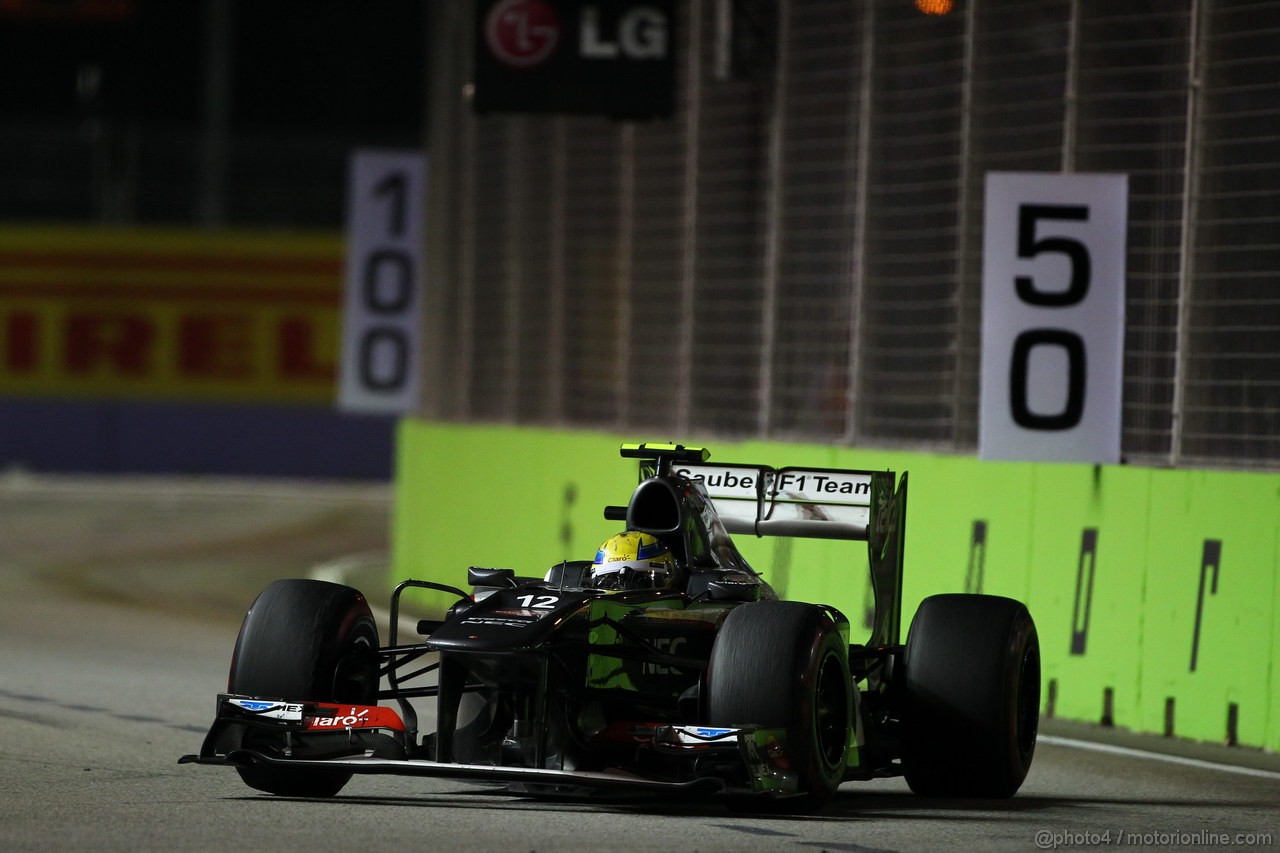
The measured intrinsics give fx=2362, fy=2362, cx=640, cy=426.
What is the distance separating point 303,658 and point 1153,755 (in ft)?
13.9

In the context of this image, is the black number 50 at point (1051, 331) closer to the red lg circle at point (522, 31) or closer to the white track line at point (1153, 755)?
A: the white track line at point (1153, 755)

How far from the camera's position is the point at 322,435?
36.3m

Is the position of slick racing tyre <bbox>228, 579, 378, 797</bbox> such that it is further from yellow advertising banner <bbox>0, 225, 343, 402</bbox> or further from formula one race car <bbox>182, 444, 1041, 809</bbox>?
yellow advertising banner <bbox>0, 225, 343, 402</bbox>

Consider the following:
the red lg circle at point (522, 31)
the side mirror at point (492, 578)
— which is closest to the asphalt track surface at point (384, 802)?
the side mirror at point (492, 578)

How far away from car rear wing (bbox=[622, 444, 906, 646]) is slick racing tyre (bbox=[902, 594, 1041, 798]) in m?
0.63

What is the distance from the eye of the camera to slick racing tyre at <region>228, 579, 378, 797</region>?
28.2ft

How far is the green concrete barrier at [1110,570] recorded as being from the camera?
11.1m

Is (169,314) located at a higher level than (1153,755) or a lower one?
higher

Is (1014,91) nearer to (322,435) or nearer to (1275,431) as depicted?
(1275,431)

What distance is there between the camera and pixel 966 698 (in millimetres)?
9156

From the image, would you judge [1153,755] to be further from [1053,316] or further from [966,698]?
[1053,316]

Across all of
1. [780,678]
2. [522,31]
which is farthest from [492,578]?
[522,31]

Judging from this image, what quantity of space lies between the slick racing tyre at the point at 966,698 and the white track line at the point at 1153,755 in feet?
4.81

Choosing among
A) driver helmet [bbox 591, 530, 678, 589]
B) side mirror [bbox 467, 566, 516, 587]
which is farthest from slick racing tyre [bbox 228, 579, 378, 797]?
driver helmet [bbox 591, 530, 678, 589]
